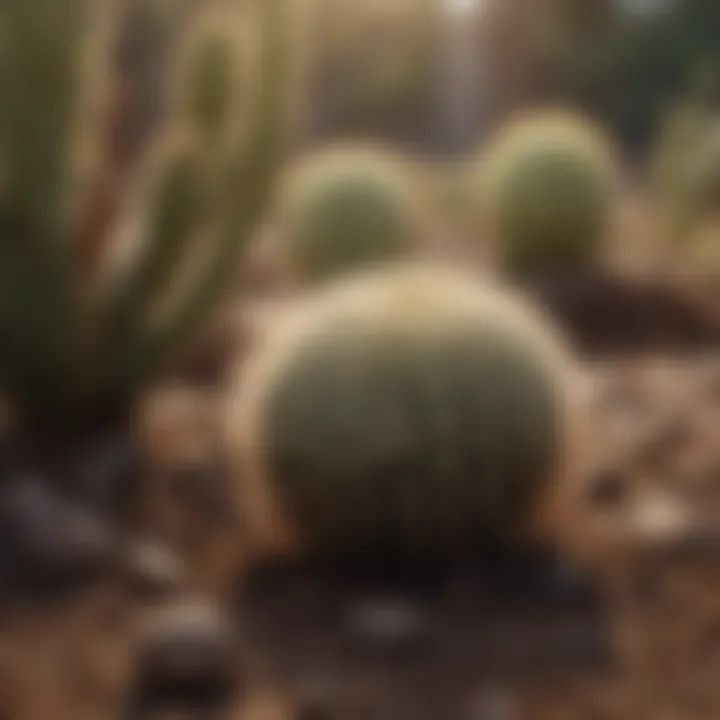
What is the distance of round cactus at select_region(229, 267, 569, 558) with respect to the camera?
5094mm

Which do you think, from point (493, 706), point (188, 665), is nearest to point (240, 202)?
point (188, 665)

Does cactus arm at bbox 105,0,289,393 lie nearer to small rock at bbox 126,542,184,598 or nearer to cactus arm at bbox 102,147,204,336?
cactus arm at bbox 102,147,204,336

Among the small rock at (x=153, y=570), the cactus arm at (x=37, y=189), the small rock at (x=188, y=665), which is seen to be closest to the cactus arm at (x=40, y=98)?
the cactus arm at (x=37, y=189)

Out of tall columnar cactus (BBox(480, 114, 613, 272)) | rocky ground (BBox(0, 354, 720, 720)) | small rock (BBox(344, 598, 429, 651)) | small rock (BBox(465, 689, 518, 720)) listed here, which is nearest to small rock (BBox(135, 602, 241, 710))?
rocky ground (BBox(0, 354, 720, 720))

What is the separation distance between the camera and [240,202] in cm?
632

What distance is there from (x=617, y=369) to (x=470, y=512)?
3604 millimetres

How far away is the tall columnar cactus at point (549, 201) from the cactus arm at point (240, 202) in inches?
207

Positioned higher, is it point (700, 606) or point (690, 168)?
point (690, 168)

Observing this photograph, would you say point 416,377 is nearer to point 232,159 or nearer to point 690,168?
point 232,159

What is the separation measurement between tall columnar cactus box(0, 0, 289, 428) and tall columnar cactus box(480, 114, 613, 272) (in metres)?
5.26

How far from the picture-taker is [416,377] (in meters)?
5.14

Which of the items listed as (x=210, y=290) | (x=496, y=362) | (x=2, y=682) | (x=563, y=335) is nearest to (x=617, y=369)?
(x=563, y=335)

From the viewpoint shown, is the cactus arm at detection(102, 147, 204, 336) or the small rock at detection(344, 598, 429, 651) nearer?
the small rock at detection(344, 598, 429, 651)

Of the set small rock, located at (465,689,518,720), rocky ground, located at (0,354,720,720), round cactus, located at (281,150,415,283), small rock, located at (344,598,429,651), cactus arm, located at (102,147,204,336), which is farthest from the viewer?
round cactus, located at (281,150,415,283)
